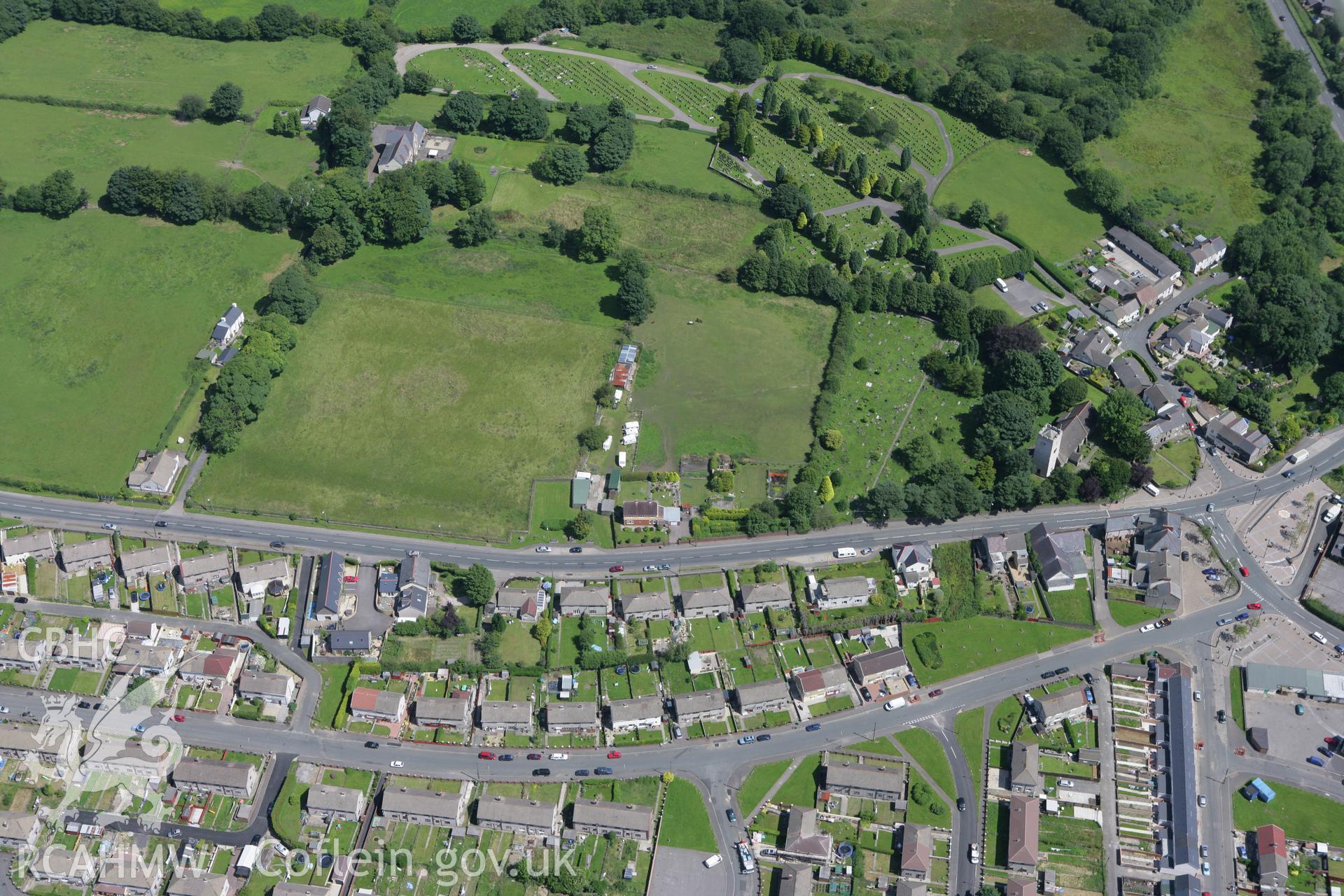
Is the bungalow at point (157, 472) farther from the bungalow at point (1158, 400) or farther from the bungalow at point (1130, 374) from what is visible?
the bungalow at point (1158, 400)

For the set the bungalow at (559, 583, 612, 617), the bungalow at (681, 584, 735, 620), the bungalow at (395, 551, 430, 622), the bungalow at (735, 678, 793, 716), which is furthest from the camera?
the bungalow at (681, 584, 735, 620)

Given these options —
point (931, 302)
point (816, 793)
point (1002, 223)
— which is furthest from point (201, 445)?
point (1002, 223)

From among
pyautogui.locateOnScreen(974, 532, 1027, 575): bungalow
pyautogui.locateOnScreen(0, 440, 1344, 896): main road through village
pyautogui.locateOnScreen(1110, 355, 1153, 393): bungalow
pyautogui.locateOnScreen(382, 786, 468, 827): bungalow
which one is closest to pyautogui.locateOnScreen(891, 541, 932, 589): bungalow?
pyautogui.locateOnScreen(0, 440, 1344, 896): main road through village

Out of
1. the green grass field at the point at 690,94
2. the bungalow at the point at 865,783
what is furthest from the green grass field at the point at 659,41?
the bungalow at the point at 865,783

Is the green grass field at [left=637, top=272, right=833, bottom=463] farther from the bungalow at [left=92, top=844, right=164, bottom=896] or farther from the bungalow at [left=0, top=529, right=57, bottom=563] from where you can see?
the bungalow at [left=0, top=529, right=57, bottom=563]

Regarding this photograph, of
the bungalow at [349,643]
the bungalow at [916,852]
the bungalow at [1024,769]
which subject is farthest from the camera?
the bungalow at [349,643]

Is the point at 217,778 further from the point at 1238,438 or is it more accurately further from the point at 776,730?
the point at 1238,438

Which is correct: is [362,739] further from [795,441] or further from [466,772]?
[795,441]
